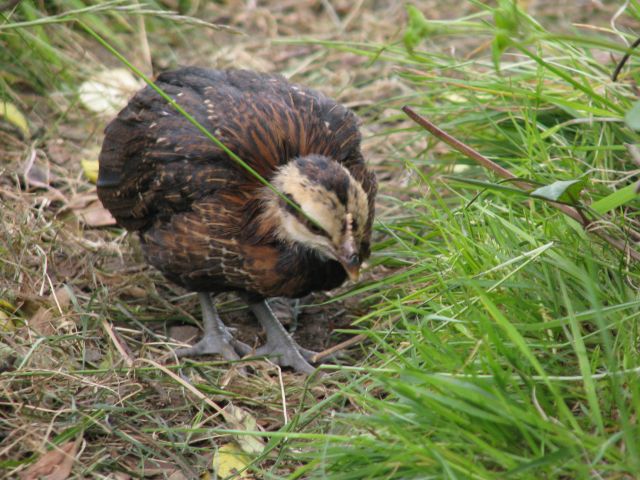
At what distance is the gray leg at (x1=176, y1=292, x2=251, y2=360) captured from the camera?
428 cm

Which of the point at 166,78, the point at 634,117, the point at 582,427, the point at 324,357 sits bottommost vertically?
the point at 324,357

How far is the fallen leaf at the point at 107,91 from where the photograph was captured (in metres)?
5.79

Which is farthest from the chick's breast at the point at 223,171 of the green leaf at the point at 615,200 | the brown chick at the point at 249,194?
the green leaf at the point at 615,200

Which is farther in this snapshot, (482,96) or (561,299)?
(482,96)

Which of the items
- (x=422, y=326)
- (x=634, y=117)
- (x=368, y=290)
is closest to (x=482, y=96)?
(x=368, y=290)

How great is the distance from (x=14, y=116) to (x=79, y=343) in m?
2.03

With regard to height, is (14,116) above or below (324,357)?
above

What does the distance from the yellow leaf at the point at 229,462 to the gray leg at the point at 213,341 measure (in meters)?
0.87

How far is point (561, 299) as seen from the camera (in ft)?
10.8

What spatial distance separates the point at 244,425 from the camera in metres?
3.60

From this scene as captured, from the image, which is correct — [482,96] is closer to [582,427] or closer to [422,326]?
[422,326]

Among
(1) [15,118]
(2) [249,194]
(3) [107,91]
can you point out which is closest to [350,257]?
(2) [249,194]

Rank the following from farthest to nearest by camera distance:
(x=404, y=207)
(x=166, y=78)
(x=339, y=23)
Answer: (x=339, y=23) → (x=404, y=207) → (x=166, y=78)

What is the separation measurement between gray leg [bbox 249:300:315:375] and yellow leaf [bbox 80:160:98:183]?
1.38 meters
